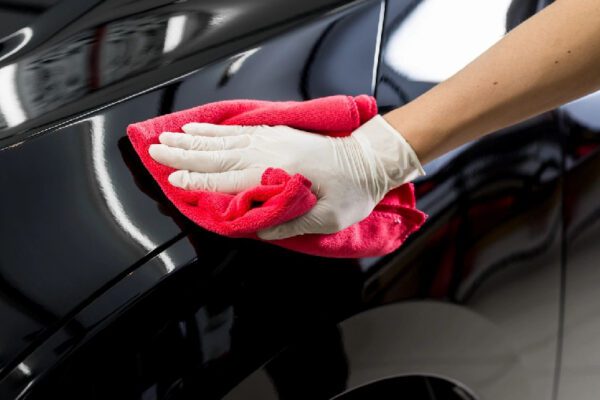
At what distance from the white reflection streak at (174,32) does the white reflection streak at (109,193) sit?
195 millimetres

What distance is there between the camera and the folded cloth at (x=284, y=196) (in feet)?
3.50

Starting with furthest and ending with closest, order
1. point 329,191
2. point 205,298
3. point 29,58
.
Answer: point 29,58 → point 329,191 → point 205,298

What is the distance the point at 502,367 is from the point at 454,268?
0.69 feet

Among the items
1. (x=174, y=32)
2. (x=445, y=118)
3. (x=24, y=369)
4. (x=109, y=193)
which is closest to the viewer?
(x=24, y=369)

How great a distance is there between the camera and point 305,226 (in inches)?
44.2

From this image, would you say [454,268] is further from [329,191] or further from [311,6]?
[311,6]

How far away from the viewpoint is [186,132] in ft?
3.83

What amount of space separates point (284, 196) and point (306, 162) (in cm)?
12

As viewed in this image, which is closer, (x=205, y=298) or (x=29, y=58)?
(x=205, y=298)

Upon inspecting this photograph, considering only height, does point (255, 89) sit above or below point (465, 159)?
above

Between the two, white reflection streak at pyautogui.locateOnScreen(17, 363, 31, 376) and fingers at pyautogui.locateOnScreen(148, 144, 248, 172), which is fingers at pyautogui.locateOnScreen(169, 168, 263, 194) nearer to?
fingers at pyautogui.locateOnScreen(148, 144, 248, 172)

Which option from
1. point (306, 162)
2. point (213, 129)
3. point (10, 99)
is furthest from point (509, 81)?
point (10, 99)

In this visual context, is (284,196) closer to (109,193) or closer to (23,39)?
(109,193)

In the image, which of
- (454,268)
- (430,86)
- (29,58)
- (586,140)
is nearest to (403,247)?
(454,268)
